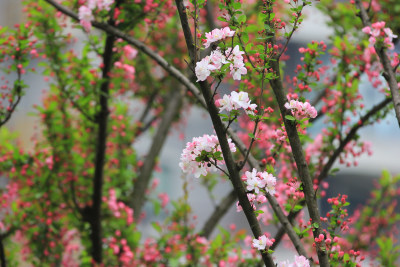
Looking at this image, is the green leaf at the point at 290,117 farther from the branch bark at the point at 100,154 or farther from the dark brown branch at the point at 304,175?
the branch bark at the point at 100,154

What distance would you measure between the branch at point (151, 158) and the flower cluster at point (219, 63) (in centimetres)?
365

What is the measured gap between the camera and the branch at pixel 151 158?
213 inches

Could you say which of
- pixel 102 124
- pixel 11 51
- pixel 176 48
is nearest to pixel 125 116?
pixel 176 48

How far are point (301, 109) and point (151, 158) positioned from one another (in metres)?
3.66

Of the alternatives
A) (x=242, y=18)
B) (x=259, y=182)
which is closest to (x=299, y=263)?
(x=259, y=182)

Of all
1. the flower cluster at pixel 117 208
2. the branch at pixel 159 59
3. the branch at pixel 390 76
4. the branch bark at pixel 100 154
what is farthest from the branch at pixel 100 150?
the branch at pixel 390 76

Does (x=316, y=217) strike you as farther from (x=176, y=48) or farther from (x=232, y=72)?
(x=176, y=48)

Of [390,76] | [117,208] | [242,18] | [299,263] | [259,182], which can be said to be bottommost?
[299,263]

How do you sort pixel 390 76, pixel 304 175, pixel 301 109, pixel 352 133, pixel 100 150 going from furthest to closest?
pixel 100 150 < pixel 352 133 < pixel 390 76 < pixel 304 175 < pixel 301 109

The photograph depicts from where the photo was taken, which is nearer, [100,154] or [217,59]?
[217,59]

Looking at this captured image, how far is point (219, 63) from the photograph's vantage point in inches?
73.5

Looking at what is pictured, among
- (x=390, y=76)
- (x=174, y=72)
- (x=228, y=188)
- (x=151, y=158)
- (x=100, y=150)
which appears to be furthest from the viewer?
(x=228, y=188)

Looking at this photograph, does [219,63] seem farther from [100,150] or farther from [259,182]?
[100,150]

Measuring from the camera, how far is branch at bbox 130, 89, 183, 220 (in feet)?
17.8
